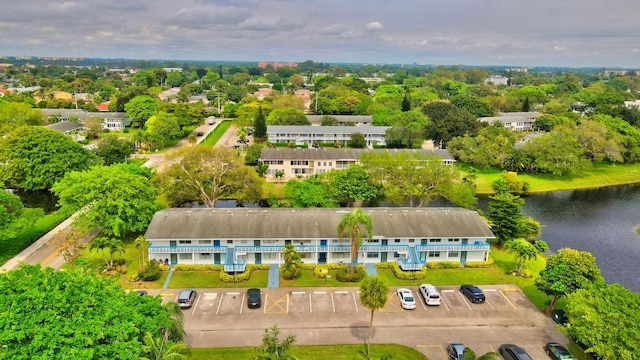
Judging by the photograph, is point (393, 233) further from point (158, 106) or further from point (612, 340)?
point (158, 106)

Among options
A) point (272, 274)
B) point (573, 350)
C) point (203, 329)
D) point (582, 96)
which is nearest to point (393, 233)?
point (272, 274)

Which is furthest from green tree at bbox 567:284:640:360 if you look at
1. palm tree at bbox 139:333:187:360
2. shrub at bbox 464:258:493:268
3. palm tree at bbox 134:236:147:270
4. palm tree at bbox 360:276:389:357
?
palm tree at bbox 134:236:147:270

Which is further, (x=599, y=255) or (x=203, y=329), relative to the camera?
(x=599, y=255)

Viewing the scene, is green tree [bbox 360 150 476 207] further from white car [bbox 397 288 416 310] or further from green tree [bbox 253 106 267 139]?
green tree [bbox 253 106 267 139]

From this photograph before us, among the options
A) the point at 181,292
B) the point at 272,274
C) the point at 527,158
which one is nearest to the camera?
the point at 181,292

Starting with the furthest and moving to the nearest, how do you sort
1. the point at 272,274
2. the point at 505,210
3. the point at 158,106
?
1. the point at 158,106
2. the point at 505,210
3. the point at 272,274
